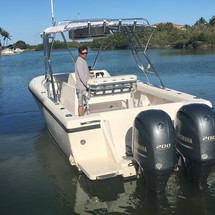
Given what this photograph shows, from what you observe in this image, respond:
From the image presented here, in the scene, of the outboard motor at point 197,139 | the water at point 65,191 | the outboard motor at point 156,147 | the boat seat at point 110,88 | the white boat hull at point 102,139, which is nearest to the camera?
the outboard motor at point 156,147

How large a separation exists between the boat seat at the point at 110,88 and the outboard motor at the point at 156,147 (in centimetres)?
109

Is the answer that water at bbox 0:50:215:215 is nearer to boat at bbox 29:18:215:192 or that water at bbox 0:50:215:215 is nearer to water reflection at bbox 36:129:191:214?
water reflection at bbox 36:129:191:214

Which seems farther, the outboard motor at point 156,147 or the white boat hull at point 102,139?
the white boat hull at point 102,139

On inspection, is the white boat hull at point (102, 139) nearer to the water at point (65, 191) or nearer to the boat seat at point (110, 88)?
the water at point (65, 191)

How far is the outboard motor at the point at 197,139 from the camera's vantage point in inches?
147

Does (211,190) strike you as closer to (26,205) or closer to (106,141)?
(106,141)

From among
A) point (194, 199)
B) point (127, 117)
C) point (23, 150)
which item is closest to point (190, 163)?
point (194, 199)

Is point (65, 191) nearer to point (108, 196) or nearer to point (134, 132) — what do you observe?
point (108, 196)

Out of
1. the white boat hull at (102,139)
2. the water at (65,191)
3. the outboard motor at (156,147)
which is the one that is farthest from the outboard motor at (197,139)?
the white boat hull at (102,139)

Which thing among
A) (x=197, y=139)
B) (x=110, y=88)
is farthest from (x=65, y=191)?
(x=197, y=139)

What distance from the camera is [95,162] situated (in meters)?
4.29

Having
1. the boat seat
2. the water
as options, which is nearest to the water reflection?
the water

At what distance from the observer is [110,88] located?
488 centimetres

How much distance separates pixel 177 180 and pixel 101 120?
1.21m
